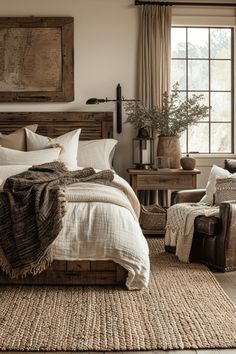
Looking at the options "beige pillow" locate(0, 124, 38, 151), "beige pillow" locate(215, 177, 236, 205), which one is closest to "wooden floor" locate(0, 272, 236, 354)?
"beige pillow" locate(215, 177, 236, 205)

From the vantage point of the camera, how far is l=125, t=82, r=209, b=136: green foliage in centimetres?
664

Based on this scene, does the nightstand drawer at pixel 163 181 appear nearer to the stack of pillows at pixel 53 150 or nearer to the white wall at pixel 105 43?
the stack of pillows at pixel 53 150

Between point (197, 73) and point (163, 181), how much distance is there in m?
1.52

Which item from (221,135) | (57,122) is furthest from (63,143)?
(221,135)

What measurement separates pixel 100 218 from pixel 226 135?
3.46m

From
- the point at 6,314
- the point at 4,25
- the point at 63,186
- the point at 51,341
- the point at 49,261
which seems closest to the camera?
the point at 51,341

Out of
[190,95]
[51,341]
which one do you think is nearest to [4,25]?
[190,95]

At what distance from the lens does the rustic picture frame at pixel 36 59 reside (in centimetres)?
686

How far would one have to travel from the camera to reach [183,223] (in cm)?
512

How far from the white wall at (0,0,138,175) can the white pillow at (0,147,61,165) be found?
1142 mm

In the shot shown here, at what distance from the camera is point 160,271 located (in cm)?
481

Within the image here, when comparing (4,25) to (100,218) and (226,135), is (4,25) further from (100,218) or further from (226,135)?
(100,218)

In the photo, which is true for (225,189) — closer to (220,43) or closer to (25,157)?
(25,157)

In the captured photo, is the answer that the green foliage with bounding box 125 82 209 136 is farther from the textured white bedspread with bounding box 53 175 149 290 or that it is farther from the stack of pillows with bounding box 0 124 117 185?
the textured white bedspread with bounding box 53 175 149 290
